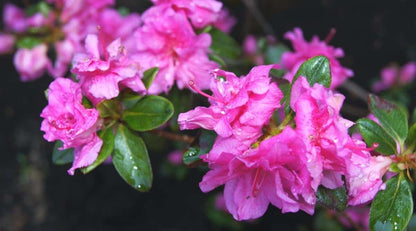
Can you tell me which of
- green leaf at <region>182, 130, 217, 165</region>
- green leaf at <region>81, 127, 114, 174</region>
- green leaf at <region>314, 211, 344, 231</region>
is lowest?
green leaf at <region>314, 211, 344, 231</region>

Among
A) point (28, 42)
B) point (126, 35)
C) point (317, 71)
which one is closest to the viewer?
point (317, 71)

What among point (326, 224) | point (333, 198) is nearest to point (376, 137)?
point (333, 198)

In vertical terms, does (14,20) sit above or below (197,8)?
below

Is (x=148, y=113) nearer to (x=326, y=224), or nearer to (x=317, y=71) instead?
(x=317, y=71)

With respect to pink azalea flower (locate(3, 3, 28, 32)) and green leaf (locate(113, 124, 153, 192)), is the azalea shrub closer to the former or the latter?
green leaf (locate(113, 124, 153, 192))

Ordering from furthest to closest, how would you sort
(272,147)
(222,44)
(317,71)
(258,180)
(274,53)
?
(274,53), (222,44), (317,71), (258,180), (272,147)

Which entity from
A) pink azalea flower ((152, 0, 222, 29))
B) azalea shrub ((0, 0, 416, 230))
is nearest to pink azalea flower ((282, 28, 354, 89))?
azalea shrub ((0, 0, 416, 230))

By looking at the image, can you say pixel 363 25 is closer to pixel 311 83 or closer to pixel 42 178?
pixel 311 83

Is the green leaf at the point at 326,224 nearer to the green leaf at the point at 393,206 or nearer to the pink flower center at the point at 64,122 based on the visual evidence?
the green leaf at the point at 393,206
